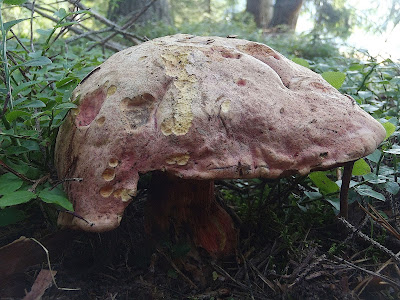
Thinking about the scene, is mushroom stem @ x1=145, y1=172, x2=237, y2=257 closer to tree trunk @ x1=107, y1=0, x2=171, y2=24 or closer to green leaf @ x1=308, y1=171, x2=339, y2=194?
green leaf @ x1=308, y1=171, x2=339, y2=194

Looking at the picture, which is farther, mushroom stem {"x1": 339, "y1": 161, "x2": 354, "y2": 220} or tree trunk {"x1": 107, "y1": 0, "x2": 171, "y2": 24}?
tree trunk {"x1": 107, "y1": 0, "x2": 171, "y2": 24}

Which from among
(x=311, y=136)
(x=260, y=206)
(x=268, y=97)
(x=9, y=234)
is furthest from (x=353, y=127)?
(x=9, y=234)

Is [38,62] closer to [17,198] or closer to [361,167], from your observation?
[17,198]

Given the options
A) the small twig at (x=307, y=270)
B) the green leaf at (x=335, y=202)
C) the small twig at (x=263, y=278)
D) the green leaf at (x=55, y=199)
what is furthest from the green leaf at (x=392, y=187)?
the green leaf at (x=55, y=199)

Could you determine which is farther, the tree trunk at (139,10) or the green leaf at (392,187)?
the tree trunk at (139,10)

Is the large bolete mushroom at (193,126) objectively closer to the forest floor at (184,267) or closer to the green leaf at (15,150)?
the green leaf at (15,150)

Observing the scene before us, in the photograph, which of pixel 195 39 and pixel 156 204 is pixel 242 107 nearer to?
pixel 195 39

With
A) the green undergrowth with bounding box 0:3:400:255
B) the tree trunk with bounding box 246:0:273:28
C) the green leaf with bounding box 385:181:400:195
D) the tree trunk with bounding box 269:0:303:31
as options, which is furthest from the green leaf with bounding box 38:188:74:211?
the tree trunk with bounding box 246:0:273:28
